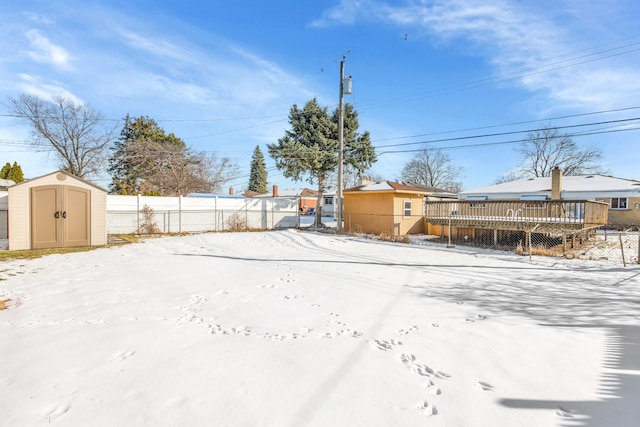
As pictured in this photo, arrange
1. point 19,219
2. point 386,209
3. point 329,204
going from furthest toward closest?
point 329,204 < point 386,209 < point 19,219

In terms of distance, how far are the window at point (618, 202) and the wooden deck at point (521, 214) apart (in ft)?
19.2

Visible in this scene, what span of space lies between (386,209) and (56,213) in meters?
13.8

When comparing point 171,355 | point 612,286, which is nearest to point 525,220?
point 612,286

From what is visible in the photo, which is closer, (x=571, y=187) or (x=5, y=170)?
(x=571, y=187)

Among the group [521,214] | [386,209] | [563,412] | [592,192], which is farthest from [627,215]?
[563,412]

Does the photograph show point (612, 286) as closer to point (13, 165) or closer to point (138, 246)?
point (138, 246)

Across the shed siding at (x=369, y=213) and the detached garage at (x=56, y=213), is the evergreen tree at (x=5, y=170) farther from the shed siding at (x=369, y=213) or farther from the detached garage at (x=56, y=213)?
the shed siding at (x=369, y=213)

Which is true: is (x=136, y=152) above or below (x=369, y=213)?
above

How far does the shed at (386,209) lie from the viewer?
53.0 ft

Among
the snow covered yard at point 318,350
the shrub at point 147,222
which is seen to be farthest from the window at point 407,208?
the shrub at point 147,222

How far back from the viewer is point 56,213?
36.2ft

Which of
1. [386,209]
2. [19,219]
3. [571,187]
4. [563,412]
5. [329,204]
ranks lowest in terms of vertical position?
[563,412]

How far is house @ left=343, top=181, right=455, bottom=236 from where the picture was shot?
1614 cm

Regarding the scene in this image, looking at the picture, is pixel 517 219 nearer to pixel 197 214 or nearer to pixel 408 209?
pixel 408 209
